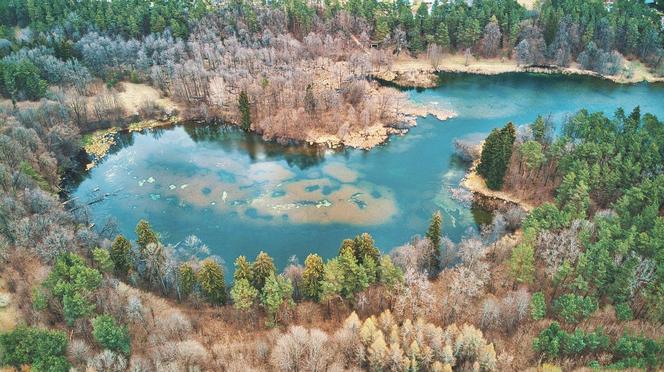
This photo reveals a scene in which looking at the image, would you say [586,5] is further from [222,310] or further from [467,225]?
[222,310]

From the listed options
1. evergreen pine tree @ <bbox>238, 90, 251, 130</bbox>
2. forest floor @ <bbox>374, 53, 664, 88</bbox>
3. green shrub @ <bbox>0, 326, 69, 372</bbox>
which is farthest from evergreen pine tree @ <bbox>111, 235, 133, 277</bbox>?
forest floor @ <bbox>374, 53, 664, 88</bbox>

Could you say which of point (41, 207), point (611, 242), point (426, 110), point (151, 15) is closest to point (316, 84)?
point (426, 110)

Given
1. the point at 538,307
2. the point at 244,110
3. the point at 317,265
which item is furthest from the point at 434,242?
the point at 244,110

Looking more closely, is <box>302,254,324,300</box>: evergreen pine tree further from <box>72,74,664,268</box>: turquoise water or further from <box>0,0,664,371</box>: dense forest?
<box>72,74,664,268</box>: turquoise water

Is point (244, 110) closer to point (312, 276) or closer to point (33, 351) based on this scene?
point (312, 276)

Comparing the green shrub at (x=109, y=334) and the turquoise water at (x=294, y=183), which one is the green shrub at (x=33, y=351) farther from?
the turquoise water at (x=294, y=183)

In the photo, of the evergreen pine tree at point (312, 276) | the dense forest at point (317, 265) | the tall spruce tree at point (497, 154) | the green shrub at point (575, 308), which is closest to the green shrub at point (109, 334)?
the dense forest at point (317, 265)

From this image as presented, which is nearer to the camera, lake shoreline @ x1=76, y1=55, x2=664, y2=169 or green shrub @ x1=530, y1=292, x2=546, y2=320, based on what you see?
green shrub @ x1=530, y1=292, x2=546, y2=320
